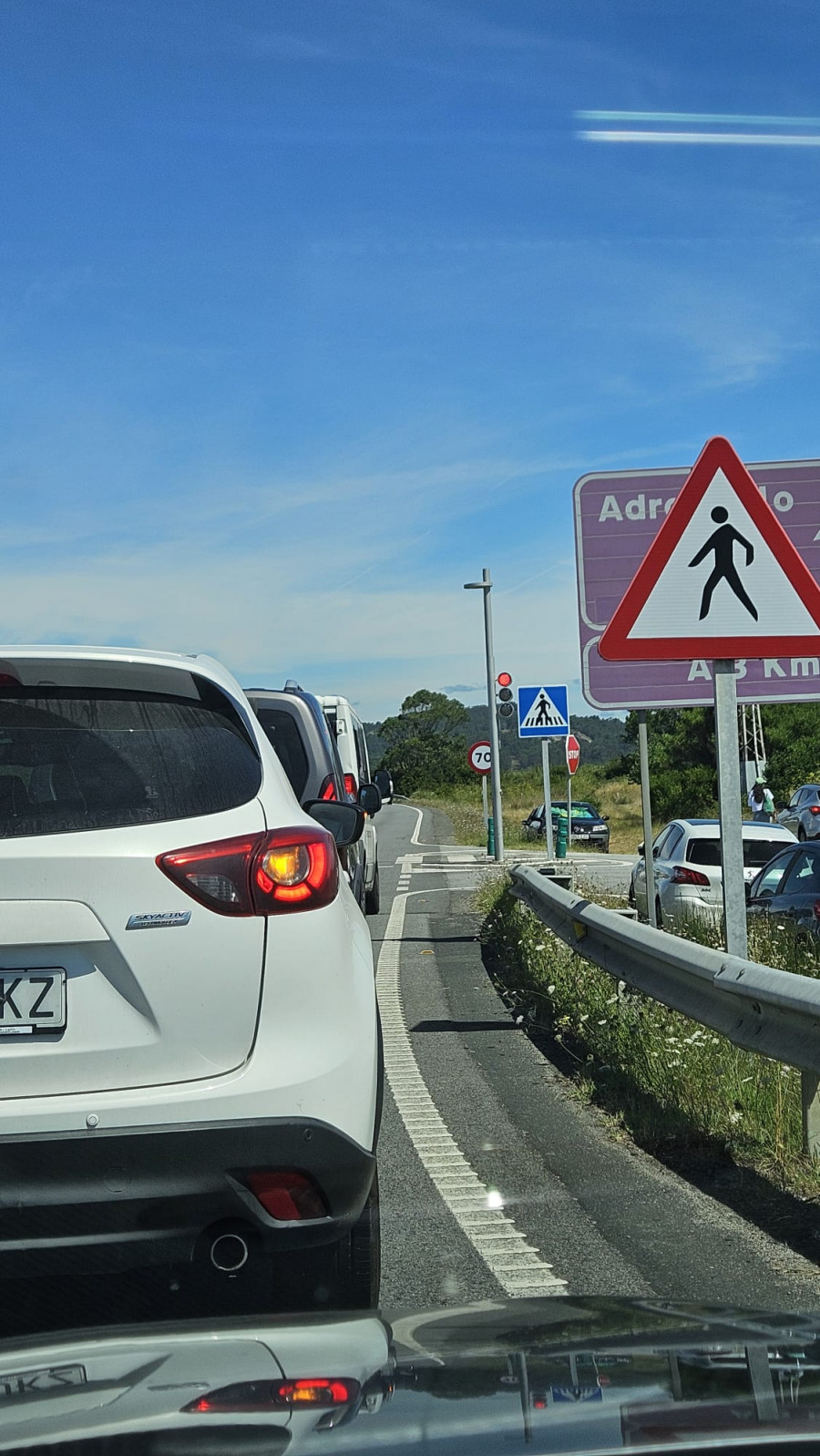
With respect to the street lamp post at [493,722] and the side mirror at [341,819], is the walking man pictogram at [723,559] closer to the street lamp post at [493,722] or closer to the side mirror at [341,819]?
the side mirror at [341,819]

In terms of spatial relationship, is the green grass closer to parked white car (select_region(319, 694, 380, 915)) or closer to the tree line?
the tree line

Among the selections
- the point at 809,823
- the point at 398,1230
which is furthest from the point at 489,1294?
the point at 809,823

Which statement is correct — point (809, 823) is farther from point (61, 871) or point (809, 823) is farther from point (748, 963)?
point (61, 871)

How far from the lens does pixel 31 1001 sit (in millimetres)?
3104

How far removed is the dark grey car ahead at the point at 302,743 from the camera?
10.7 m

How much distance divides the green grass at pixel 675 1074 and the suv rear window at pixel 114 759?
9.63ft

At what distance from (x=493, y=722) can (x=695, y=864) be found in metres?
16.8

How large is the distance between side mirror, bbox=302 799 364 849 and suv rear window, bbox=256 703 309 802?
573 centimetres

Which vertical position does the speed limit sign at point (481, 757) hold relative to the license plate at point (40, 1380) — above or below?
above

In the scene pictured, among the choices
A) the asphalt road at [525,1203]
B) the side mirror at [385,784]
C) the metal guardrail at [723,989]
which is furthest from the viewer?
the side mirror at [385,784]

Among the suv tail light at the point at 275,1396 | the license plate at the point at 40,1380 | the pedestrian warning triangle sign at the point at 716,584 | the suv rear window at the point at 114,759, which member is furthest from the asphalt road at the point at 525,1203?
the pedestrian warning triangle sign at the point at 716,584

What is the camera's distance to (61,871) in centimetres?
314

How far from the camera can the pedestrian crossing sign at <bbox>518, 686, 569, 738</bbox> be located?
22.9 metres

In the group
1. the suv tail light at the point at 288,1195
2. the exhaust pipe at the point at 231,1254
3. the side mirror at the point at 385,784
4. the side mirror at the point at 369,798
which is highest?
the side mirror at the point at 385,784
